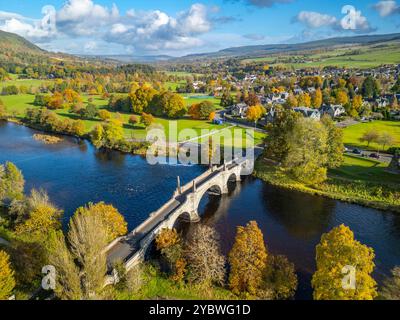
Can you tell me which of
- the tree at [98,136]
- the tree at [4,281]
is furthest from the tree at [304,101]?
the tree at [4,281]

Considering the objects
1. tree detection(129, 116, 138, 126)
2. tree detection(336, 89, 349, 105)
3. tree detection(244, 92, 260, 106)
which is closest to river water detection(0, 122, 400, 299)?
tree detection(129, 116, 138, 126)

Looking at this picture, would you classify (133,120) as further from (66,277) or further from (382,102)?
(382,102)

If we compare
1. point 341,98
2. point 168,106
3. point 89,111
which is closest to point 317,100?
point 341,98

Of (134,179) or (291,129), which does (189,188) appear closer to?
(134,179)

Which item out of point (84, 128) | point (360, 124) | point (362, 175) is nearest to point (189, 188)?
point (362, 175)

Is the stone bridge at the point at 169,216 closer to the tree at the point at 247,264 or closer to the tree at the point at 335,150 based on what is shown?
the tree at the point at 247,264
